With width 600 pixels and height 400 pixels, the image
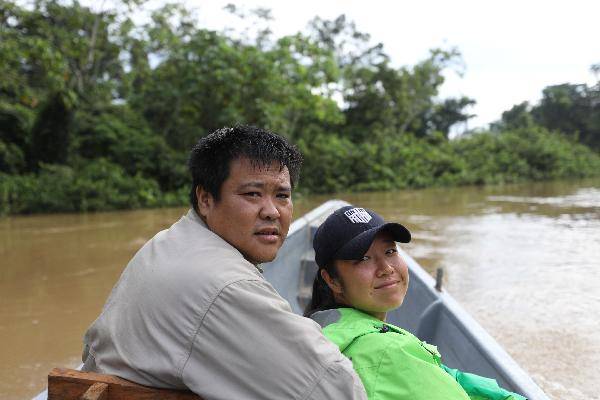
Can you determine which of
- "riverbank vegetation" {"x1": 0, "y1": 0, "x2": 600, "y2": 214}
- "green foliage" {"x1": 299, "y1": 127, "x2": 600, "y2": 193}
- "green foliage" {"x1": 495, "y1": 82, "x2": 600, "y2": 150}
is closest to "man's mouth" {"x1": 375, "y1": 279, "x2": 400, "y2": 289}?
"riverbank vegetation" {"x1": 0, "y1": 0, "x2": 600, "y2": 214}

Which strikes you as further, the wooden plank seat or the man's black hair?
the man's black hair

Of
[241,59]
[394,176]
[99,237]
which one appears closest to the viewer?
[99,237]

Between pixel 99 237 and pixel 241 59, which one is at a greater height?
pixel 241 59

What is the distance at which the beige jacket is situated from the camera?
953mm

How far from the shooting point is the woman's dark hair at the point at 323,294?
1562 millimetres

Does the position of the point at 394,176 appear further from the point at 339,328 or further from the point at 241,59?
the point at 339,328

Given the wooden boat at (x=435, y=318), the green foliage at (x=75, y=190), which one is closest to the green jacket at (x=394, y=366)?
the wooden boat at (x=435, y=318)

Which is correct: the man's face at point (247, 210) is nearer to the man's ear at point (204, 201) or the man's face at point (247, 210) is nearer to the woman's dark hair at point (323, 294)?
the man's ear at point (204, 201)

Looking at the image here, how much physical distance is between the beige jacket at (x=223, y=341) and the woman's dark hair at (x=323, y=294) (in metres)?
0.52

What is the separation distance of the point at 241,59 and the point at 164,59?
2929 mm

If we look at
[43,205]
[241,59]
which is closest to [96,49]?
[241,59]

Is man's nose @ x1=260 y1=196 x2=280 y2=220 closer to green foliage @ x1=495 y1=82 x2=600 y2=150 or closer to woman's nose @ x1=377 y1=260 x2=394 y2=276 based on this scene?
woman's nose @ x1=377 y1=260 x2=394 y2=276

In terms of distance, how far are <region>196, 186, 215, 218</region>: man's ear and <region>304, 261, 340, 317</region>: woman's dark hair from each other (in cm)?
44

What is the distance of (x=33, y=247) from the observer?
772 centimetres
